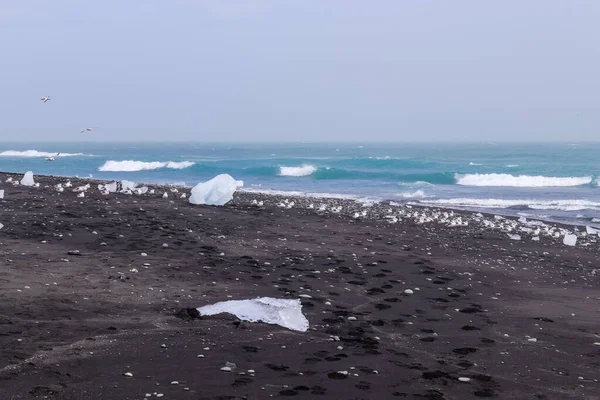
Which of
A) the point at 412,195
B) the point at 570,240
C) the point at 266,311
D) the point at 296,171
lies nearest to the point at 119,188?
the point at 570,240

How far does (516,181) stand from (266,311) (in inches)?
1701

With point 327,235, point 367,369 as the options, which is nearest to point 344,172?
point 327,235

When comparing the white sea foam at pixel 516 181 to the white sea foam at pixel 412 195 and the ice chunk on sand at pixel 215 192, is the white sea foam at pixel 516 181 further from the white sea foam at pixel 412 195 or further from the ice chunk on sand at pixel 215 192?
the ice chunk on sand at pixel 215 192

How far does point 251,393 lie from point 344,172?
1823 inches

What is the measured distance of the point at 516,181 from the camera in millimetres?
45750

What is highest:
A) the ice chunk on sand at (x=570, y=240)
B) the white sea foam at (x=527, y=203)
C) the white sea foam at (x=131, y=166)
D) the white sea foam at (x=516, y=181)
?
the white sea foam at (x=131, y=166)

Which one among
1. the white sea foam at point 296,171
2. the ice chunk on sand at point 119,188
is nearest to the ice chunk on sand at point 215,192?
the ice chunk on sand at point 119,188

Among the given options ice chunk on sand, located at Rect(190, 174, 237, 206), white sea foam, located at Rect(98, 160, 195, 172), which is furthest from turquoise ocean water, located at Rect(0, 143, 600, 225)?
ice chunk on sand, located at Rect(190, 174, 237, 206)

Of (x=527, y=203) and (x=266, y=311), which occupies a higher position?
(x=266, y=311)

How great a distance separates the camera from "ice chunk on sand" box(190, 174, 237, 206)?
18.4 meters

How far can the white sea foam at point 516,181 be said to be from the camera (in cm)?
4391

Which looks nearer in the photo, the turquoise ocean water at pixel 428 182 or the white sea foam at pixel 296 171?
the turquoise ocean water at pixel 428 182

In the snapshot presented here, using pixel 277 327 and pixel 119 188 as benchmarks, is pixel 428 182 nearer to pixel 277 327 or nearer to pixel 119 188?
pixel 119 188

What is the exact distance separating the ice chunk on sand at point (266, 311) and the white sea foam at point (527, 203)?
71.0 ft
